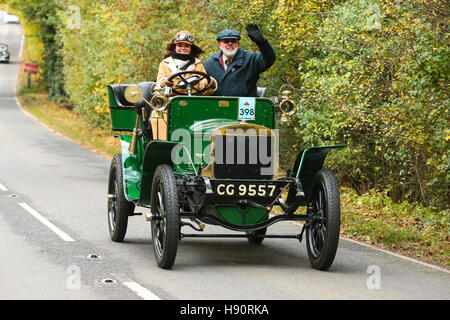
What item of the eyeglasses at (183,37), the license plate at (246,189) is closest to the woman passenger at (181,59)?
the eyeglasses at (183,37)

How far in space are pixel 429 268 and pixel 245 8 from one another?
28.7 feet

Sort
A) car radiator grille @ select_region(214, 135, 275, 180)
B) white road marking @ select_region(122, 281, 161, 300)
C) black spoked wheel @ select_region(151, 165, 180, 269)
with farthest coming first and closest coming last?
car radiator grille @ select_region(214, 135, 275, 180)
black spoked wheel @ select_region(151, 165, 180, 269)
white road marking @ select_region(122, 281, 161, 300)

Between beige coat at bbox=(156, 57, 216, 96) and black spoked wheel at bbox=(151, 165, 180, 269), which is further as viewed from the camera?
beige coat at bbox=(156, 57, 216, 96)

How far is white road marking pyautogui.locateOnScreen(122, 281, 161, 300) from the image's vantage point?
23.1 ft

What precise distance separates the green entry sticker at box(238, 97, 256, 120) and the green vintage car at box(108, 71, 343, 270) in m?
0.01

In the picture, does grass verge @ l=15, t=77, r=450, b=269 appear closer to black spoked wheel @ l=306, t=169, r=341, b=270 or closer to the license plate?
black spoked wheel @ l=306, t=169, r=341, b=270

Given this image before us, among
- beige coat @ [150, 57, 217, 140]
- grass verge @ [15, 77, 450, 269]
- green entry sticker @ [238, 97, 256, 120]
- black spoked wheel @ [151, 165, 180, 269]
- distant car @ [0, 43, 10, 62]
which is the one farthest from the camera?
distant car @ [0, 43, 10, 62]

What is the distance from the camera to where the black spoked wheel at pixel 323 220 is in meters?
8.02

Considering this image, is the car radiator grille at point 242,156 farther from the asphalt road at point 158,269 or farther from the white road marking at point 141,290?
the white road marking at point 141,290

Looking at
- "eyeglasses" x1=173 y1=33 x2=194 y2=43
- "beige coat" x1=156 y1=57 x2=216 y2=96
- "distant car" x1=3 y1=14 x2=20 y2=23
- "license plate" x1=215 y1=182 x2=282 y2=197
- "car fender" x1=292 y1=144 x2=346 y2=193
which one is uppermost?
"distant car" x1=3 y1=14 x2=20 y2=23

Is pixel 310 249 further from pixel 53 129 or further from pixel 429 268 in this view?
pixel 53 129

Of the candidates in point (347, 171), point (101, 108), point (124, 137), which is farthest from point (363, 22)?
point (101, 108)

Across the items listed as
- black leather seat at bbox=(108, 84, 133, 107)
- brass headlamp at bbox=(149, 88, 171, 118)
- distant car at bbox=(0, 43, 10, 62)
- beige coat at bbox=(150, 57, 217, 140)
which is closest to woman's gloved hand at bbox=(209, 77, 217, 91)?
beige coat at bbox=(150, 57, 217, 140)
